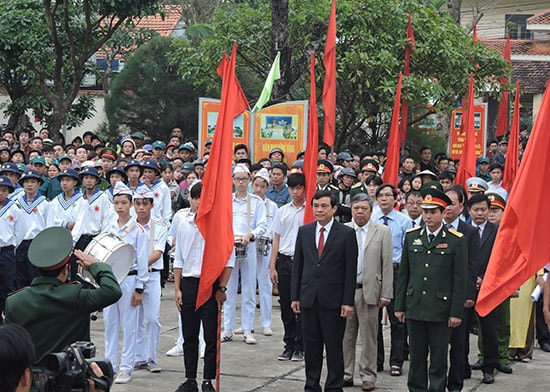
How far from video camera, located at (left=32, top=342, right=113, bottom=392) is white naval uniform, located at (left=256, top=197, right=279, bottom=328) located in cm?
724

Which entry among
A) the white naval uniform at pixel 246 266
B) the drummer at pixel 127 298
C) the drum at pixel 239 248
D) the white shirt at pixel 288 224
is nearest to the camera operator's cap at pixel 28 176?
the white naval uniform at pixel 246 266

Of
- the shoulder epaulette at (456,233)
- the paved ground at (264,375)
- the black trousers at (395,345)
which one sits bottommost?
the paved ground at (264,375)

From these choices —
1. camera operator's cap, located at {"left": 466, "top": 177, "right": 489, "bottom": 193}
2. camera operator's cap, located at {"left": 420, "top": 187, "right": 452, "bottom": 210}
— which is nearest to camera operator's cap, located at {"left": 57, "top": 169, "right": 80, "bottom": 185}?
camera operator's cap, located at {"left": 466, "top": 177, "right": 489, "bottom": 193}

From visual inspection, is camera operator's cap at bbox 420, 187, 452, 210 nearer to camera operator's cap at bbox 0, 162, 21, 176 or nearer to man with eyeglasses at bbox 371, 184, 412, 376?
man with eyeglasses at bbox 371, 184, 412, 376

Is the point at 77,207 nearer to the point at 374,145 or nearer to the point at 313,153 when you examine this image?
the point at 313,153

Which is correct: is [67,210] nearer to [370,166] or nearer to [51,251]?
[370,166]

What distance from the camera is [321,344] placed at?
30.8ft

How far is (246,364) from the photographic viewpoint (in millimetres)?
11008

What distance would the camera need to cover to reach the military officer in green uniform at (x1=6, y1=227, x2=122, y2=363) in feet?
20.2

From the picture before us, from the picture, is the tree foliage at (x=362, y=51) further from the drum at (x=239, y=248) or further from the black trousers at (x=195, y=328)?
the black trousers at (x=195, y=328)

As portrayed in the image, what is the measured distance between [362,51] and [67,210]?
8419 mm

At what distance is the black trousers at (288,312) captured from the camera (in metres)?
11.4

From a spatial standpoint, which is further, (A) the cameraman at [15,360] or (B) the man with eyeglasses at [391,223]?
(B) the man with eyeglasses at [391,223]

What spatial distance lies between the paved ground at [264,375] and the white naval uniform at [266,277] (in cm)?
34
